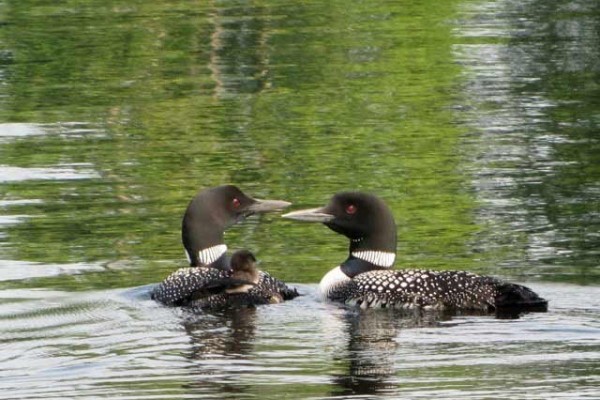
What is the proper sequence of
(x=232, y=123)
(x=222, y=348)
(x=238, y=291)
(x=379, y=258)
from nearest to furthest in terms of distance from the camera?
(x=222, y=348), (x=238, y=291), (x=379, y=258), (x=232, y=123)

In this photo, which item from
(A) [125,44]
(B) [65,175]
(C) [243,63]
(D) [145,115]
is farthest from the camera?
(A) [125,44]

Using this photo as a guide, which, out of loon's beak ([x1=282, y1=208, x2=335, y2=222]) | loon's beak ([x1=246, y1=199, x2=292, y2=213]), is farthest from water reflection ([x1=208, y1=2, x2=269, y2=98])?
loon's beak ([x1=282, y1=208, x2=335, y2=222])

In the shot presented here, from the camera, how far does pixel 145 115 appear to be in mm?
22359

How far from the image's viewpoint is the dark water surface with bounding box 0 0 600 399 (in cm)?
1044

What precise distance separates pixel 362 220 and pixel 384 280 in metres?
0.96

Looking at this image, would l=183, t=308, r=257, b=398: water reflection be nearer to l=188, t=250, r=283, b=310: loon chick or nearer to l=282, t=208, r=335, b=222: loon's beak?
l=188, t=250, r=283, b=310: loon chick

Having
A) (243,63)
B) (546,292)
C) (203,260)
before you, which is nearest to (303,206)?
(203,260)

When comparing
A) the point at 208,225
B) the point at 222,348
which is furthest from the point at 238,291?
the point at 208,225

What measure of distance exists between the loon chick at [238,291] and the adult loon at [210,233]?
112 mm

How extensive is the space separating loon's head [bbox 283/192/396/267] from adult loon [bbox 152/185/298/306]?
0.60 meters

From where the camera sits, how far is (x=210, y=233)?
44.0ft

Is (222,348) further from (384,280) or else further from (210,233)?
(210,233)

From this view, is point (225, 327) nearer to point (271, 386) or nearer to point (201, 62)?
point (271, 386)

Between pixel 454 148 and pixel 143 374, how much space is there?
9.37m
